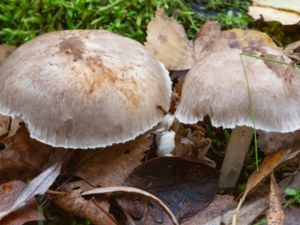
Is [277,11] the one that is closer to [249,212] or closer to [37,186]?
[249,212]

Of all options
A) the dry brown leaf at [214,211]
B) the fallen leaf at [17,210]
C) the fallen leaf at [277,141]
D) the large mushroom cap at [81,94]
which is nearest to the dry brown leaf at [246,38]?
the fallen leaf at [277,141]

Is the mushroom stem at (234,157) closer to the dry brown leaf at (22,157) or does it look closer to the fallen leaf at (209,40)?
the fallen leaf at (209,40)

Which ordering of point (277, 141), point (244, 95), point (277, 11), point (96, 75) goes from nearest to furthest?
point (244, 95) < point (96, 75) < point (277, 141) < point (277, 11)

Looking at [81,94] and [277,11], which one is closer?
[81,94]

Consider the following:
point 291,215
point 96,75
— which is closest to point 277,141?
point 291,215

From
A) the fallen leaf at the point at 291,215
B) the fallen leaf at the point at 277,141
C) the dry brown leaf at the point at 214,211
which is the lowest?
the dry brown leaf at the point at 214,211

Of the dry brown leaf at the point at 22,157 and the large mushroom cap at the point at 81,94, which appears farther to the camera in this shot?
the dry brown leaf at the point at 22,157

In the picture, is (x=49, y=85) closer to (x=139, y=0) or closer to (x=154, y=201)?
(x=154, y=201)
